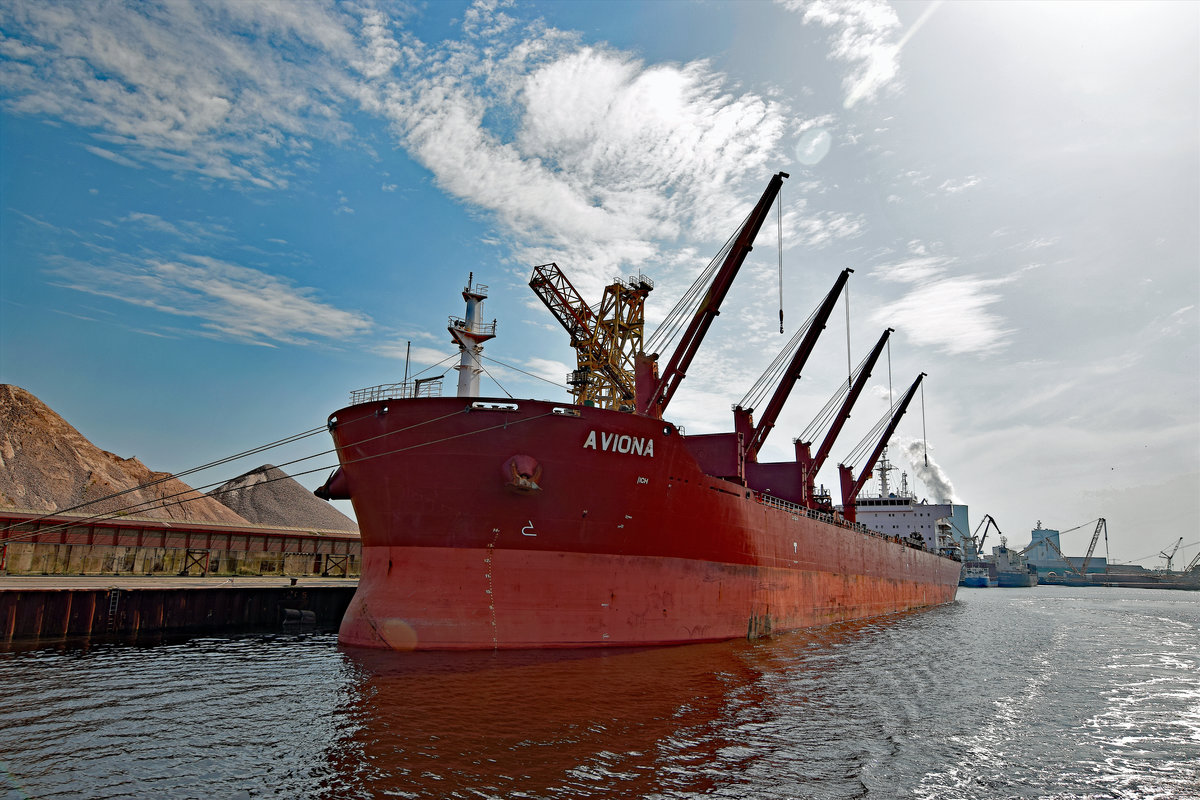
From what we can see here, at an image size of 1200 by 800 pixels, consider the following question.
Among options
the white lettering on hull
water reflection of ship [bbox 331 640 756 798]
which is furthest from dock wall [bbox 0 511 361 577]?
the white lettering on hull

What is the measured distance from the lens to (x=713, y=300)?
2158 centimetres

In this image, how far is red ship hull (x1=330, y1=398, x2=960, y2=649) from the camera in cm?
1313

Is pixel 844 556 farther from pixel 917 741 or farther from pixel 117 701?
pixel 117 701

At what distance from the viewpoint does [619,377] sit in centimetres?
2550

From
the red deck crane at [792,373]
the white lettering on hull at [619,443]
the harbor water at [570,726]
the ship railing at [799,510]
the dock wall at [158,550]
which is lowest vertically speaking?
the harbor water at [570,726]

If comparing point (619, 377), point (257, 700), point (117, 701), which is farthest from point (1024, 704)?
point (619, 377)

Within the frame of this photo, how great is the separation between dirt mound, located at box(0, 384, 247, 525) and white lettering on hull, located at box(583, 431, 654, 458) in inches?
1303

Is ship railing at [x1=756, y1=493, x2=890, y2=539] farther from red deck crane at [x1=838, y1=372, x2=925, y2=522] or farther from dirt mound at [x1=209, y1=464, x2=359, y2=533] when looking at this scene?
dirt mound at [x1=209, y1=464, x2=359, y2=533]

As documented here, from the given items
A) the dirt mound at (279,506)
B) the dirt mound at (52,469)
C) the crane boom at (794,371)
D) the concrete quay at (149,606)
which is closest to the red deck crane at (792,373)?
the crane boom at (794,371)

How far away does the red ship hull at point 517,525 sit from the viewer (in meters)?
13.1

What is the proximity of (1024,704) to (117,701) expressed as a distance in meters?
14.5

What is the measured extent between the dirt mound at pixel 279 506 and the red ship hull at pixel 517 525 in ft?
148

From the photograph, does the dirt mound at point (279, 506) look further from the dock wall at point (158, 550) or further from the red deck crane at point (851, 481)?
the red deck crane at point (851, 481)

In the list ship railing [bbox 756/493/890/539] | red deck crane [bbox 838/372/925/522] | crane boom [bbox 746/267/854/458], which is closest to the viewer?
ship railing [bbox 756/493/890/539]
